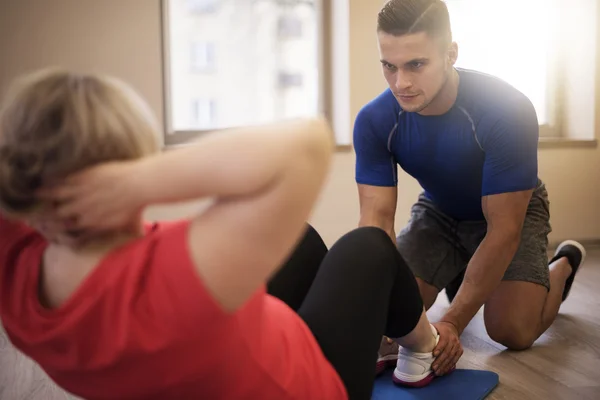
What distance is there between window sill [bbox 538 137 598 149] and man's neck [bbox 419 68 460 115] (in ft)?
7.14

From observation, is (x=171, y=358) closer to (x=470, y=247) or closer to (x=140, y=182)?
(x=140, y=182)

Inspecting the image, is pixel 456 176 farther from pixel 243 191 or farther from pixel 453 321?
pixel 243 191

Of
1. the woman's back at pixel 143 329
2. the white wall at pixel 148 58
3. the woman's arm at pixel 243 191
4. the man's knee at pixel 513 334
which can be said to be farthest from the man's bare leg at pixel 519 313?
the white wall at pixel 148 58

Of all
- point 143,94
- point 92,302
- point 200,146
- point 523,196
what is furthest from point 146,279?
point 143,94

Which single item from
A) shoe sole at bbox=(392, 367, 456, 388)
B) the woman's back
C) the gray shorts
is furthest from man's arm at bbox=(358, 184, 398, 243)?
the woman's back

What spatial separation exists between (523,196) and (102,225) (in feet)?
4.59

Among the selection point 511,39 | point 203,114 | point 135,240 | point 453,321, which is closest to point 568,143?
point 511,39

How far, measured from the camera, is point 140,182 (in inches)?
25.7

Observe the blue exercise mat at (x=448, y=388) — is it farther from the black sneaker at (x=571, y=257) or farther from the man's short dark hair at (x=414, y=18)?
the man's short dark hair at (x=414, y=18)

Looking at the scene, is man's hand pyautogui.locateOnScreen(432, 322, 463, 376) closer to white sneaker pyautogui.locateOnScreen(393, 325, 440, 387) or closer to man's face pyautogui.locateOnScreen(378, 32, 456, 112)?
white sneaker pyautogui.locateOnScreen(393, 325, 440, 387)

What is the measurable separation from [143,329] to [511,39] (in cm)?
384

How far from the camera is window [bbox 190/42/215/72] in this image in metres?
3.64

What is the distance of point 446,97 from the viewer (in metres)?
1.91

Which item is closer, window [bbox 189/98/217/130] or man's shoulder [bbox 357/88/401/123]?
man's shoulder [bbox 357/88/401/123]
